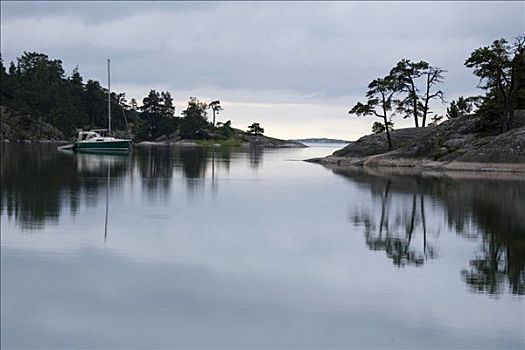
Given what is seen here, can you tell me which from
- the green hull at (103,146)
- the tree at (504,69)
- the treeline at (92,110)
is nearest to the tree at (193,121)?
the treeline at (92,110)

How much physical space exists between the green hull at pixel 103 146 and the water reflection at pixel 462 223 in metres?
58.4

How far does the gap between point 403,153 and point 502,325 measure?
202 ft

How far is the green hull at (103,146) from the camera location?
97.1 meters

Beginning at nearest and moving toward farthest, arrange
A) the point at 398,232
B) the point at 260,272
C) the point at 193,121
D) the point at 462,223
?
the point at 260,272 → the point at 398,232 → the point at 462,223 → the point at 193,121

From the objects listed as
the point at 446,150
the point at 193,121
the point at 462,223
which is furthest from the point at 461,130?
the point at 193,121

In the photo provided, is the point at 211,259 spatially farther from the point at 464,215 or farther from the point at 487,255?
the point at 464,215

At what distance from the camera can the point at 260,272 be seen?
16734 mm

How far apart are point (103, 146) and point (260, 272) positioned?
8463 cm

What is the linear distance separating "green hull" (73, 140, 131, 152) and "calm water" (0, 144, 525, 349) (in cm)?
6577

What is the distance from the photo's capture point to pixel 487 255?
777 inches

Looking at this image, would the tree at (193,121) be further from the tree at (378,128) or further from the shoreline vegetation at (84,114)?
the tree at (378,128)

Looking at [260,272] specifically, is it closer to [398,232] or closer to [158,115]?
[398,232]

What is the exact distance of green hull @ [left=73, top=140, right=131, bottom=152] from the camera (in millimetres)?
97062

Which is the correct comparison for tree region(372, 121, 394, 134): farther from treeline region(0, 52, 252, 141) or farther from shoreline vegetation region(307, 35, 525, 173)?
treeline region(0, 52, 252, 141)
